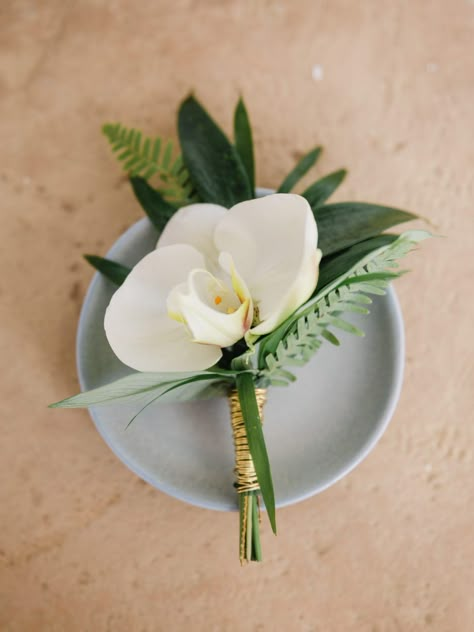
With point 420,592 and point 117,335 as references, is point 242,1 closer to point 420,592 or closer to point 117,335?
point 117,335

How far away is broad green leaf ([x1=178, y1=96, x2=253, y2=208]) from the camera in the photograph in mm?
399

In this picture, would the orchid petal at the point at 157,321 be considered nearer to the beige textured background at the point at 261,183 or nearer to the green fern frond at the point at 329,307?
the green fern frond at the point at 329,307

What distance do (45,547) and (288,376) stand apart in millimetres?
240

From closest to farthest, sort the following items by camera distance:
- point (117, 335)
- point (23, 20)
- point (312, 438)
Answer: point (117, 335) → point (312, 438) → point (23, 20)

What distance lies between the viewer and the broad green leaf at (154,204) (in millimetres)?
406

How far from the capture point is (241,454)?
37 centimetres

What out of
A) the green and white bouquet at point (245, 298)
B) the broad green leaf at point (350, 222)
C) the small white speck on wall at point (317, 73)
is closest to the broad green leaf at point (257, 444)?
the green and white bouquet at point (245, 298)

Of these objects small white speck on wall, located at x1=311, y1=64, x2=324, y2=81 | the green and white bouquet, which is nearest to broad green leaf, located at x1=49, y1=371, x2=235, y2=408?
the green and white bouquet

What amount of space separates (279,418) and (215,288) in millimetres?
143

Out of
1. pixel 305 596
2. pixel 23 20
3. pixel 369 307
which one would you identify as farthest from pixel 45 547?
pixel 23 20

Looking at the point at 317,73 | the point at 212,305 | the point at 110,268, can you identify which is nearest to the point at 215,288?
the point at 212,305

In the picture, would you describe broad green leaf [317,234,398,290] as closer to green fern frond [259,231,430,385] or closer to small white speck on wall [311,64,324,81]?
green fern frond [259,231,430,385]

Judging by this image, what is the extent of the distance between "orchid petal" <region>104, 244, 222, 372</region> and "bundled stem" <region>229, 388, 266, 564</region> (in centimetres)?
7

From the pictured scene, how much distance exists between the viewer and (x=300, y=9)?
1.71 ft
